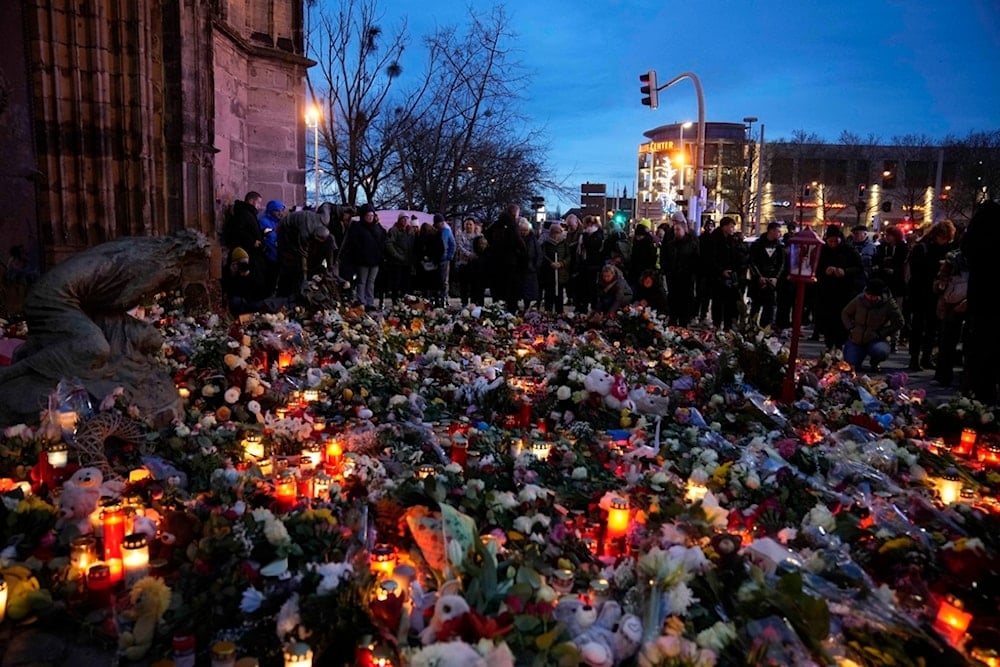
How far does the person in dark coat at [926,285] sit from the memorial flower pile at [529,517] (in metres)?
3.27

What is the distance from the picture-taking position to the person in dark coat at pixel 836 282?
9.37 metres

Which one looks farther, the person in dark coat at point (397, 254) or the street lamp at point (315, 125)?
the street lamp at point (315, 125)

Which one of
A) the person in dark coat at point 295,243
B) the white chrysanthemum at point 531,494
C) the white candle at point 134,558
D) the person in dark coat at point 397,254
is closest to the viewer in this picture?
the white candle at point 134,558

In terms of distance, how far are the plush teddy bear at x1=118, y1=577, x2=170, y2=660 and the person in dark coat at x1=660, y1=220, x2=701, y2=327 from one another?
9.61m

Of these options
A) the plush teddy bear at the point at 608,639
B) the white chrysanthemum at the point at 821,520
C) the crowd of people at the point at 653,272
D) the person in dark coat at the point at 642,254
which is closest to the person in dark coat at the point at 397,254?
the crowd of people at the point at 653,272

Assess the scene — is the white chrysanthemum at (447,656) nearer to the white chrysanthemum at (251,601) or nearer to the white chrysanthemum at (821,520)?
the white chrysanthemum at (251,601)

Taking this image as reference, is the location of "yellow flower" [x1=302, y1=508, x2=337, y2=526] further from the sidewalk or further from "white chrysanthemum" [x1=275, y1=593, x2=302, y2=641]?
the sidewalk

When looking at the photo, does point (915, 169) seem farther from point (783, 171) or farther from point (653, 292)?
point (653, 292)

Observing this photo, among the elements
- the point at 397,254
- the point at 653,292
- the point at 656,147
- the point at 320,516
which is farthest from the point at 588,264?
the point at 656,147

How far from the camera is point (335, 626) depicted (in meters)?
2.50

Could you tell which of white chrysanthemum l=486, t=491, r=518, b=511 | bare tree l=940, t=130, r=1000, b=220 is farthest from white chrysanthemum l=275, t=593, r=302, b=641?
bare tree l=940, t=130, r=1000, b=220

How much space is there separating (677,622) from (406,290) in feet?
38.6

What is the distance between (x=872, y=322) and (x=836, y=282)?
1165 millimetres

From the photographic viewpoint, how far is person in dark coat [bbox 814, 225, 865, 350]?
30.7ft
